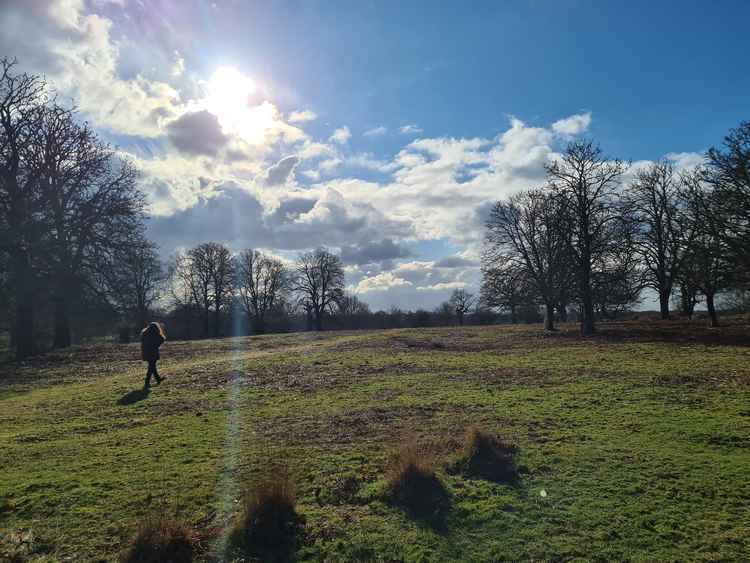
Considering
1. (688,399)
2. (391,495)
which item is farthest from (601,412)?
(391,495)

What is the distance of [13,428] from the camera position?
984cm

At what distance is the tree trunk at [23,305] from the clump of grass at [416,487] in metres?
21.6

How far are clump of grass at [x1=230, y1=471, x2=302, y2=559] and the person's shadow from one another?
8434 millimetres

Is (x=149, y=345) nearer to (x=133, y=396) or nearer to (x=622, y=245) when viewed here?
(x=133, y=396)

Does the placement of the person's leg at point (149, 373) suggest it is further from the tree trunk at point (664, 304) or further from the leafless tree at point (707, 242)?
the tree trunk at point (664, 304)

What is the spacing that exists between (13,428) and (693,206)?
28.1 meters

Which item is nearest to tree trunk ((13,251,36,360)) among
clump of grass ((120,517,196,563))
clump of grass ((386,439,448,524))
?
clump of grass ((120,517,196,563))

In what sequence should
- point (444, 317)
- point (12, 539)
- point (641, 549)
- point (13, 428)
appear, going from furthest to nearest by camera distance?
point (444, 317)
point (13, 428)
point (12, 539)
point (641, 549)

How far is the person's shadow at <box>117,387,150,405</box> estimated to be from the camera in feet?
39.9

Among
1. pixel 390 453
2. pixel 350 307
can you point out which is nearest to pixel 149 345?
pixel 390 453

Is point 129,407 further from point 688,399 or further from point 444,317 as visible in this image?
point 444,317

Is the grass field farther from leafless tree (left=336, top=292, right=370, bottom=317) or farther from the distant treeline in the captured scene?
leafless tree (left=336, top=292, right=370, bottom=317)

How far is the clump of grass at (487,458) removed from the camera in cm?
632

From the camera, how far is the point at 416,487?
573 cm
